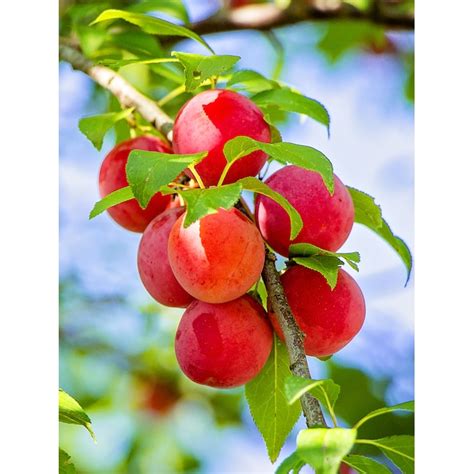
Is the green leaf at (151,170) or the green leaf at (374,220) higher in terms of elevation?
the green leaf at (151,170)

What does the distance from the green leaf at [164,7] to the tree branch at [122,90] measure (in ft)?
0.39

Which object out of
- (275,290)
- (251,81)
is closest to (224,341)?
(275,290)

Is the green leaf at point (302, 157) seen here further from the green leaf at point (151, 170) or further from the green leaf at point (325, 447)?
the green leaf at point (325, 447)

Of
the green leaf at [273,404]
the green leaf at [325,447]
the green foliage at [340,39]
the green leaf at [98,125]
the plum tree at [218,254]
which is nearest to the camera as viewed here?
the green leaf at [325,447]

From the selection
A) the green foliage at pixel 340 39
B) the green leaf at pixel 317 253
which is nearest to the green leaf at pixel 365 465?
the green leaf at pixel 317 253

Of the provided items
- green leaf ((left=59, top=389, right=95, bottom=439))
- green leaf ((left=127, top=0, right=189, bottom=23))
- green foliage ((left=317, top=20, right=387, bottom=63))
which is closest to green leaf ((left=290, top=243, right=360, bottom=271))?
green leaf ((left=59, top=389, right=95, bottom=439))

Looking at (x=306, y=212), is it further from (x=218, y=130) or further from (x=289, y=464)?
(x=289, y=464)

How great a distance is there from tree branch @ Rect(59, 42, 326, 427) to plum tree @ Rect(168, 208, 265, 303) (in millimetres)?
26

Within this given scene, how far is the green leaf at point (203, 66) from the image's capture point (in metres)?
0.65

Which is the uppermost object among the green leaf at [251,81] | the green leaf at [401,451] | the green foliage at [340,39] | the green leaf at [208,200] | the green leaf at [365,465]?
the green leaf at [208,200]

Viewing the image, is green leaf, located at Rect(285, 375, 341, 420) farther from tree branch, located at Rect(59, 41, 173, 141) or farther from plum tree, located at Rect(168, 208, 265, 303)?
tree branch, located at Rect(59, 41, 173, 141)
